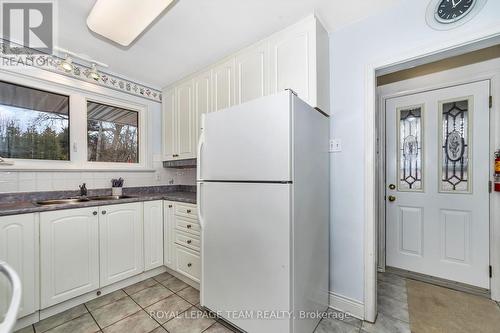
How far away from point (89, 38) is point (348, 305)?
10.9 feet

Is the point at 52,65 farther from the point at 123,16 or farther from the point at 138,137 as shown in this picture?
the point at 123,16

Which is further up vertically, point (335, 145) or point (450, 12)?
point (450, 12)

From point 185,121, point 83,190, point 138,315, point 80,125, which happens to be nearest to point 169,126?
point 185,121

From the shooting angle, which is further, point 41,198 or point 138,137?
point 138,137

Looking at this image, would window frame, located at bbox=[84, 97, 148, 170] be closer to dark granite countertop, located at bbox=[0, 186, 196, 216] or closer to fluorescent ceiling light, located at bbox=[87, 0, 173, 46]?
dark granite countertop, located at bbox=[0, 186, 196, 216]

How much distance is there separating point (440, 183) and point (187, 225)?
2708mm

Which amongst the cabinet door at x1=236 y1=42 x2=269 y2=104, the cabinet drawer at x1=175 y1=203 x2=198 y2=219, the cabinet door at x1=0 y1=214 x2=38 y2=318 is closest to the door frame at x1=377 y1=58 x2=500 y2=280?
the cabinet door at x1=236 y1=42 x2=269 y2=104

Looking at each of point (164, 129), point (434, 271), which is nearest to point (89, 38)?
point (164, 129)

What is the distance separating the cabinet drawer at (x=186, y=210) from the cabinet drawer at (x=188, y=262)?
0.36 meters

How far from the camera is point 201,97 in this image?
8.45ft

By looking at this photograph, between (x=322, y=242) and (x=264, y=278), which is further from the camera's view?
(x=322, y=242)

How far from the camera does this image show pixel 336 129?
1896 mm

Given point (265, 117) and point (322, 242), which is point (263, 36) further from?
point (322, 242)

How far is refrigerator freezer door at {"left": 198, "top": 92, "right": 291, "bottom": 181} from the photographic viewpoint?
1327 mm
